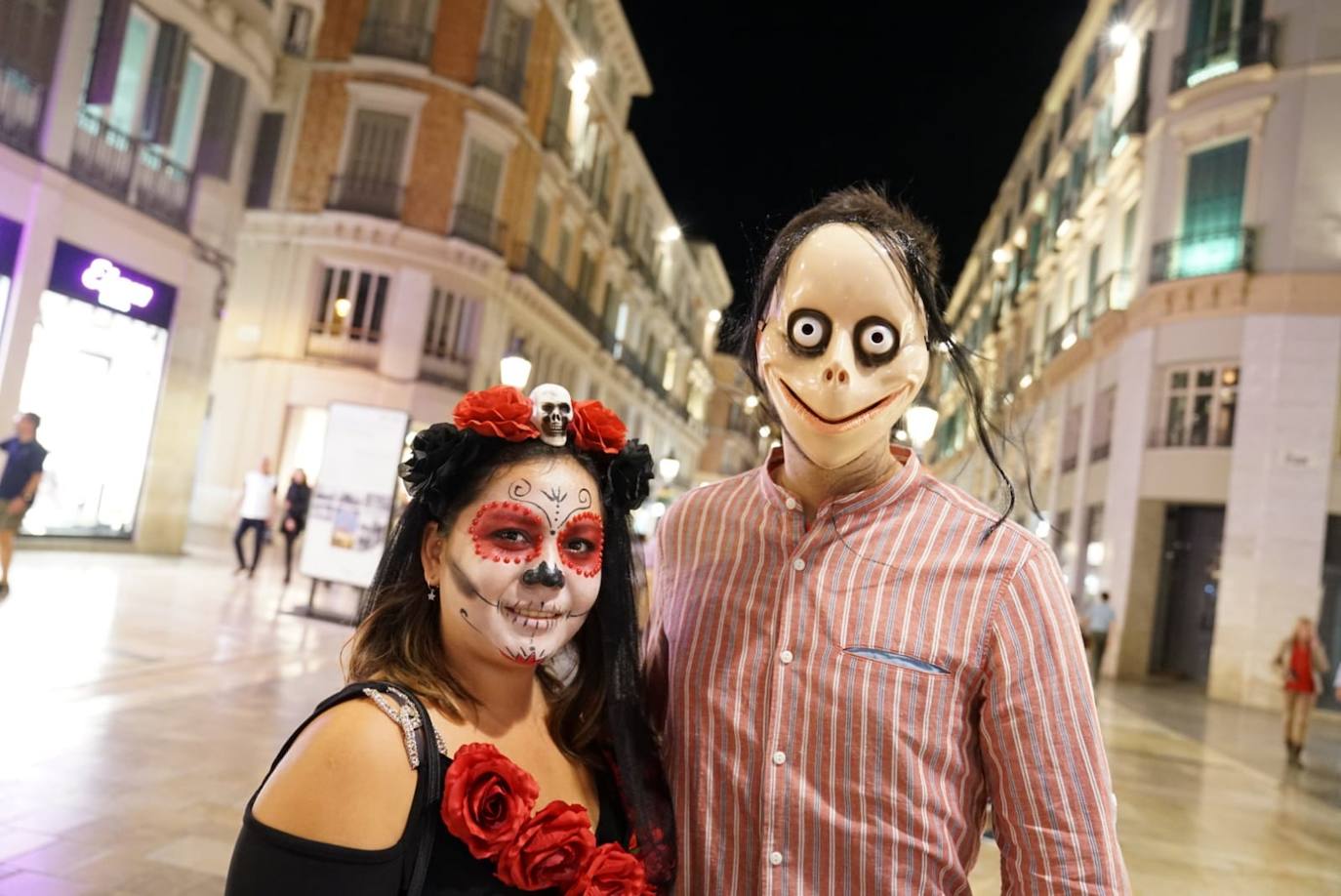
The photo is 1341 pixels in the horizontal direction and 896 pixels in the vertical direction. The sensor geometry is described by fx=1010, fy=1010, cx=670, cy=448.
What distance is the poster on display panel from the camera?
10.5 meters

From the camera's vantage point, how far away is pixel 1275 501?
52.4 feet

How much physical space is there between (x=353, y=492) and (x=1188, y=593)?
1493 centimetres

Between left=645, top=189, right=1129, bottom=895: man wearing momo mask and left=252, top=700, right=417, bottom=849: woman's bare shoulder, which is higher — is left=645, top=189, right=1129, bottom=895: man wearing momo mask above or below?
above

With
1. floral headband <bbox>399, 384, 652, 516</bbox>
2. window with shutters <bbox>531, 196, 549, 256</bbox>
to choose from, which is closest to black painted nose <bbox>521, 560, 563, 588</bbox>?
floral headband <bbox>399, 384, 652, 516</bbox>

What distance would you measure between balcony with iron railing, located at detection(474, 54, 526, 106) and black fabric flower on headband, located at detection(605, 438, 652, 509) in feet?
72.7

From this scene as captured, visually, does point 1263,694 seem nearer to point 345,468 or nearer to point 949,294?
point 345,468

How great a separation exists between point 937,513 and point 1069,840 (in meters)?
0.59

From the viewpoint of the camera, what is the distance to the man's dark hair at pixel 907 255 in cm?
193

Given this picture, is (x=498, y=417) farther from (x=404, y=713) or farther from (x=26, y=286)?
(x=26, y=286)

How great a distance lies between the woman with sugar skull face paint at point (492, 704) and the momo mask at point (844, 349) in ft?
1.24

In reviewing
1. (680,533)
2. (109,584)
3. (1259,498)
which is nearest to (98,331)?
(109,584)

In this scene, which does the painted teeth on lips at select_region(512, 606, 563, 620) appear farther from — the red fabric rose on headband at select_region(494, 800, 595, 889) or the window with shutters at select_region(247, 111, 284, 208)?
the window with shutters at select_region(247, 111, 284, 208)

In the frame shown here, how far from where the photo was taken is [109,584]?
1089cm

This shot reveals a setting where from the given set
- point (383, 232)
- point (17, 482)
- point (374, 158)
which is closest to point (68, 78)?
point (17, 482)
